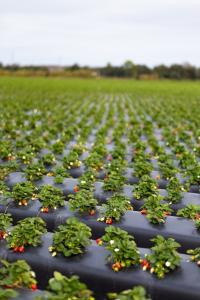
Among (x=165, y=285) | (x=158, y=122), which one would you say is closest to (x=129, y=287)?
(x=165, y=285)

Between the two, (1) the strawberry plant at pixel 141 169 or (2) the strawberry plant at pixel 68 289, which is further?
(1) the strawberry plant at pixel 141 169

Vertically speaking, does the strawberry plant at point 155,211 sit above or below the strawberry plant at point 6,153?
below

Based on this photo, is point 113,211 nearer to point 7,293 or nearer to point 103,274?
point 103,274

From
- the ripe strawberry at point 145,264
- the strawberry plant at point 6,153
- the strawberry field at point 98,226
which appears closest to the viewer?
the strawberry field at point 98,226

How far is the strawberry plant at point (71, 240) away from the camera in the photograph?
4738 millimetres

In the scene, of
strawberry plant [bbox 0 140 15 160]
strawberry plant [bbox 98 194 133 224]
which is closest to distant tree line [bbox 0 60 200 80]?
strawberry plant [bbox 0 140 15 160]

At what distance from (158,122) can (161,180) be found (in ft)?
25.5

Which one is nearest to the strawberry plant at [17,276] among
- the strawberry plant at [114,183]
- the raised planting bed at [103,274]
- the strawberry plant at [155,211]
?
the raised planting bed at [103,274]

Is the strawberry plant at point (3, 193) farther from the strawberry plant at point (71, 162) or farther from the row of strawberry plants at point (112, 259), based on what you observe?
the strawberry plant at point (71, 162)

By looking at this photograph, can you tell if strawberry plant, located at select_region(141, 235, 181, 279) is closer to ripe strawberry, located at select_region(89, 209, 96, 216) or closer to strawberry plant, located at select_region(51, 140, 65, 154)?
ripe strawberry, located at select_region(89, 209, 96, 216)

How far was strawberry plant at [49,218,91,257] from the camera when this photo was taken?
4.74 m

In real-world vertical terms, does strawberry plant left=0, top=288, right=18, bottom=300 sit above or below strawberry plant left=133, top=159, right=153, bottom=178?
below

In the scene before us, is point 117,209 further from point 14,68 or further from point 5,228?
point 14,68

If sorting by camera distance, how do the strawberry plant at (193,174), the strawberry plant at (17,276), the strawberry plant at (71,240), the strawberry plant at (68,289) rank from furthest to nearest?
the strawberry plant at (193,174) → the strawberry plant at (71,240) → the strawberry plant at (17,276) → the strawberry plant at (68,289)
